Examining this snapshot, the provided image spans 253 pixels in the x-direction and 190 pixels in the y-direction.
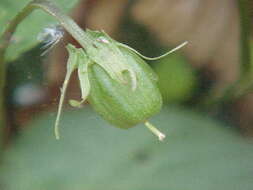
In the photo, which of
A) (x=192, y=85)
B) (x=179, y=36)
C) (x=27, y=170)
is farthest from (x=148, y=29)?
(x=27, y=170)

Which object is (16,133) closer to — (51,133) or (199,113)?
(51,133)

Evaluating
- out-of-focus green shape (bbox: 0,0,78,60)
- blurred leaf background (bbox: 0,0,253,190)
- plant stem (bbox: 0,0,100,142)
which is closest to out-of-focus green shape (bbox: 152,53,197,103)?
blurred leaf background (bbox: 0,0,253,190)

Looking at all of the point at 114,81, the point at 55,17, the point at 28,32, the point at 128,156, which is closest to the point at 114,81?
the point at 114,81

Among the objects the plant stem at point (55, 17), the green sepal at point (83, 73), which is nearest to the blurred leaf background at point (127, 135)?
the plant stem at point (55, 17)

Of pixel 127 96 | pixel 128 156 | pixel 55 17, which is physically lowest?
pixel 128 156

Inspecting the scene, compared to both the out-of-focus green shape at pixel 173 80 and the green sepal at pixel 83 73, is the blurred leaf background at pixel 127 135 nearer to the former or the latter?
the out-of-focus green shape at pixel 173 80

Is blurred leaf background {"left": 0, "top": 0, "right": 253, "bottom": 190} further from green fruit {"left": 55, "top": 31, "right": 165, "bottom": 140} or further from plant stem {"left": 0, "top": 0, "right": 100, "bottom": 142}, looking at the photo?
green fruit {"left": 55, "top": 31, "right": 165, "bottom": 140}

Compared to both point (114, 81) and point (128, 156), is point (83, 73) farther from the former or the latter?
point (128, 156)
